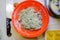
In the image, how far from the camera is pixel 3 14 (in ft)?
2.59

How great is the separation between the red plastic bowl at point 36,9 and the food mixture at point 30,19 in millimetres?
20

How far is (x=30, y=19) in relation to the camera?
2.57ft

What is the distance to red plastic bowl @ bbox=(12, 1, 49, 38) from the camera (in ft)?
2.50

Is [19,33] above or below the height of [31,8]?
below

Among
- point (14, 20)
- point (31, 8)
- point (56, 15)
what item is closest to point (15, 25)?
point (14, 20)

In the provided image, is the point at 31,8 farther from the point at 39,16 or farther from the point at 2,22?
the point at 2,22

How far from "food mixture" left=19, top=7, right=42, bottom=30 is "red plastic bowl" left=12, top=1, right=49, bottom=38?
0.02 m

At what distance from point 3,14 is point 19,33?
0.16 m

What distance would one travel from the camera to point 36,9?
31.4 inches

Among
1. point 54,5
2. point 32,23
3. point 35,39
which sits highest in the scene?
point 54,5

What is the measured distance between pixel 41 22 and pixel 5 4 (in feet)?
0.81

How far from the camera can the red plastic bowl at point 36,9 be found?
30.0 inches

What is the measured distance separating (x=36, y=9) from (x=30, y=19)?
0.07 meters

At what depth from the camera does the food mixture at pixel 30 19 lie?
0.78 m
